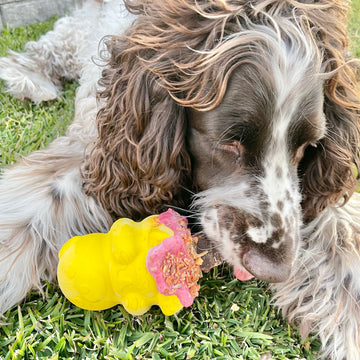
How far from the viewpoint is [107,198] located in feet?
7.62

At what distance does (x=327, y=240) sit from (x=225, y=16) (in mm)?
1255

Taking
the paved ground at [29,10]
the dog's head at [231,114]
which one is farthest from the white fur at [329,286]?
the paved ground at [29,10]

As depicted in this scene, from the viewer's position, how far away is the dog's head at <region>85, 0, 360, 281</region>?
1893 millimetres

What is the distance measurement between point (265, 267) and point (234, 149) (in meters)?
0.50

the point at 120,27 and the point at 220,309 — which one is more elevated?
the point at 120,27

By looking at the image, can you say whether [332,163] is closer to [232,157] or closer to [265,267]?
[232,157]

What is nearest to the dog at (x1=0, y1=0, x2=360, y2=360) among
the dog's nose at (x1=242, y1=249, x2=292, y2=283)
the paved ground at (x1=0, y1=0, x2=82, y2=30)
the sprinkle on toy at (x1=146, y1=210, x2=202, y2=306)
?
the dog's nose at (x1=242, y1=249, x2=292, y2=283)

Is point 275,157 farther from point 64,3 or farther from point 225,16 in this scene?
point 64,3

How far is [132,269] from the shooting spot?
6.09 ft

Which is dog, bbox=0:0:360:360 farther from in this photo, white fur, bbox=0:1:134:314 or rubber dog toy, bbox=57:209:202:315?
rubber dog toy, bbox=57:209:202:315

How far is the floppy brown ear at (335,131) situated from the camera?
2055mm

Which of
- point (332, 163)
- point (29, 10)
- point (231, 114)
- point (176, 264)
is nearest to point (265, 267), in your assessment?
point (176, 264)

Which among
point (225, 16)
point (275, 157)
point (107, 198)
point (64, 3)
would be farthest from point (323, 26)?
point (64, 3)

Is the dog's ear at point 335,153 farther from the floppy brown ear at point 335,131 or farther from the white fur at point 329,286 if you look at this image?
the white fur at point 329,286
